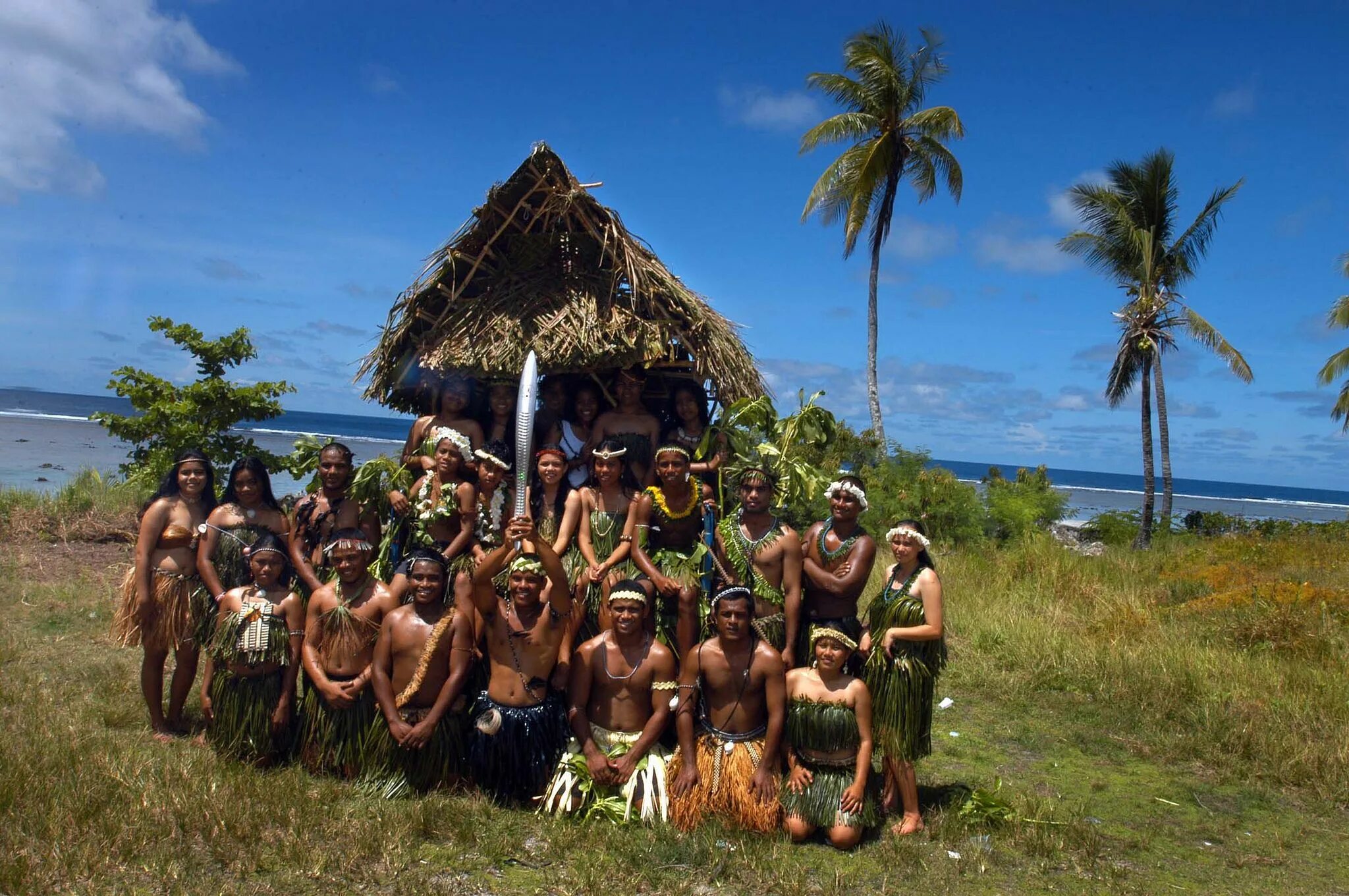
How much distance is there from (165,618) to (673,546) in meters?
2.93

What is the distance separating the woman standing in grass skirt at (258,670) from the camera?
482 cm

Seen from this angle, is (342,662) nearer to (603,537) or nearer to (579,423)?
(603,537)

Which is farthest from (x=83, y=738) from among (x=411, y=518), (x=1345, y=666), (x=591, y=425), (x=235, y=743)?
(x=1345, y=666)

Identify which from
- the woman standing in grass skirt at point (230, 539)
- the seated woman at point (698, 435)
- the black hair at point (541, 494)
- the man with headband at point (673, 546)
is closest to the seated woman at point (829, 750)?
the man with headband at point (673, 546)

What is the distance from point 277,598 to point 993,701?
5.29 meters

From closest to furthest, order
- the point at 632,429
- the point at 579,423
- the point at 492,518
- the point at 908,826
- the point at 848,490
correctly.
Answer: the point at 908,826, the point at 848,490, the point at 492,518, the point at 632,429, the point at 579,423

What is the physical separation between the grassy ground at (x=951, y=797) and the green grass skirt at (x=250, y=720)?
15 centimetres

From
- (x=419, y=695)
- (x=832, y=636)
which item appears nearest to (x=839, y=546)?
(x=832, y=636)

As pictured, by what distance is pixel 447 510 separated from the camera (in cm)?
543

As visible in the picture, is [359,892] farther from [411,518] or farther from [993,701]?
[993,701]

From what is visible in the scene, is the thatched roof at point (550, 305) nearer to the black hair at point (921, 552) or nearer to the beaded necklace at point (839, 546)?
the beaded necklace at point (839, 546)

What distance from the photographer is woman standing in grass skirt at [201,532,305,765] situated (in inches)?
190

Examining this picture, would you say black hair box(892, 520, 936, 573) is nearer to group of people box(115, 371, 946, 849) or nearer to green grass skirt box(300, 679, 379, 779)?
group of people box(115, 371, 946, 849)

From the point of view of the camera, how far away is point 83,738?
4.99 metres
